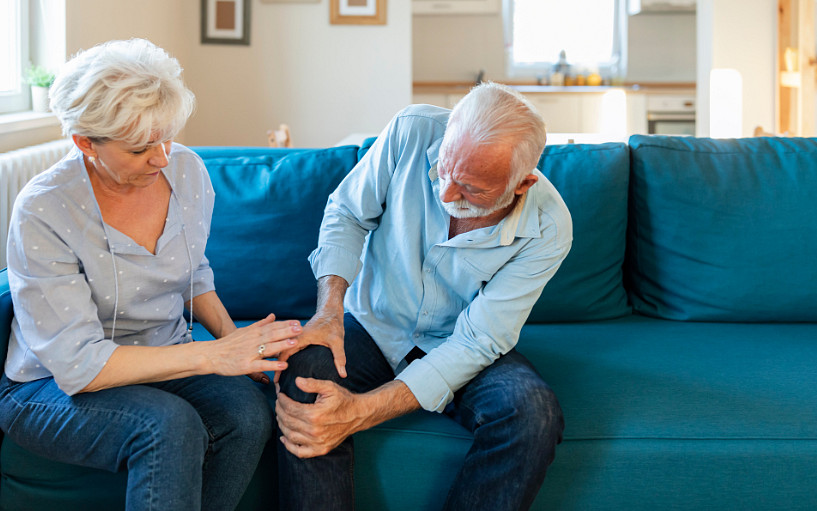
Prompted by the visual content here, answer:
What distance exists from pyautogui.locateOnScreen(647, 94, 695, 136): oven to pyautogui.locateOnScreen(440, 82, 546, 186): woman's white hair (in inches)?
211

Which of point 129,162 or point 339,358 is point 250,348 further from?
point 129,162

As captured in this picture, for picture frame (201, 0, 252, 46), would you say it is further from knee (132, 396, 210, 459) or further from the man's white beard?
knee (132, 396, 210, 459)

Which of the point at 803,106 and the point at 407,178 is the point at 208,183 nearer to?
the point at 407,178

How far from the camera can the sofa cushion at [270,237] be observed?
81.7 inches

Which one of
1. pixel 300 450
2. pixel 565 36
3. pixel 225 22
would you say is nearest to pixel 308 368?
pixel 300 450

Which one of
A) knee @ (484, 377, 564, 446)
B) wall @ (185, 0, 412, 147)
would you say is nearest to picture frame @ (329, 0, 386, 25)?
wall @ (185, 0, 412, 147)

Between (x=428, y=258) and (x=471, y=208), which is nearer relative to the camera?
(x=471, y=208)

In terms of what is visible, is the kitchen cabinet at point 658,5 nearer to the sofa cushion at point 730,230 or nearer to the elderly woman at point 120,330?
the sofa cushion at point 730,230

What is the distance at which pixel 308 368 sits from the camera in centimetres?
154

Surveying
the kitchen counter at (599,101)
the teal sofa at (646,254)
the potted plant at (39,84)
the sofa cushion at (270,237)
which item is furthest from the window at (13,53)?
the kitchen counter at (599,101)

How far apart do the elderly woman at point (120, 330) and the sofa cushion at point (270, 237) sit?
481 millimetres

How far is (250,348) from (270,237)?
62 cm

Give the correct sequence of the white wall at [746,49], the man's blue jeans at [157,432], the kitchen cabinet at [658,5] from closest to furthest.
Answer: the man's blue jeans at [157,432], the white wall at [746,49], the kitchen cabinet at [658,5]

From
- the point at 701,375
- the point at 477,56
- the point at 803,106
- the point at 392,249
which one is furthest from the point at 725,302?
the point at 477,56
